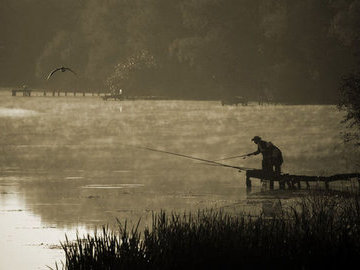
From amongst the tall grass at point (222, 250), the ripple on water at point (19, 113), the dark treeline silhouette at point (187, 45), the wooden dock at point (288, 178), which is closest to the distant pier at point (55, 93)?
the dark treeline silhouette at point (187, 45)

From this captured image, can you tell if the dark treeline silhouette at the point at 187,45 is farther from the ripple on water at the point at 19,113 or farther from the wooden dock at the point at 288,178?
the wooden dock at the point at 288,178

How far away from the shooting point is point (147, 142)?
64188 millimetres

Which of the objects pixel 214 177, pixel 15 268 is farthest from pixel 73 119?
pixel 15 268

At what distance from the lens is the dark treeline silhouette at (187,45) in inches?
4168

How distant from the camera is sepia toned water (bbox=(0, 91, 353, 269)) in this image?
27297 mm

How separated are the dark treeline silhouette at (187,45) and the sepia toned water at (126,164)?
6.23m

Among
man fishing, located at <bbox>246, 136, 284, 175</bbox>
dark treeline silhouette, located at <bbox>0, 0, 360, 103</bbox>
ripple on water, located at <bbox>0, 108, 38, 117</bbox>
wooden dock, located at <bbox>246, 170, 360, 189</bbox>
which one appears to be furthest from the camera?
dark treeline silhouette, located at <bbox>0, 0, 360, 103</bbox>

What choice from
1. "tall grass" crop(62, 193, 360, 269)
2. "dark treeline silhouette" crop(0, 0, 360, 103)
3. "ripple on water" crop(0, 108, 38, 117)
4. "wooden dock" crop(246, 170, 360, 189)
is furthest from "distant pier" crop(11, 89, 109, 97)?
"tall grass" crop(62, 193, 360, 269)

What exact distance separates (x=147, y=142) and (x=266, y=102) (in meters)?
55.9

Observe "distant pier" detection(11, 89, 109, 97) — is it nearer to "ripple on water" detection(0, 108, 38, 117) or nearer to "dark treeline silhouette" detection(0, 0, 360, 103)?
"dark treeline silhouette" detection(0, 0, 360, 103)

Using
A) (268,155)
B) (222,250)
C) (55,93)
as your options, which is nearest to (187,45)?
(55,93)

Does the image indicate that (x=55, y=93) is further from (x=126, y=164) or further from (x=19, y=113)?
(x=126, y=164)

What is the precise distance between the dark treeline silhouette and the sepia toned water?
6235 millimetres

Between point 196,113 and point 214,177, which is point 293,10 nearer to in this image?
point 196,113
